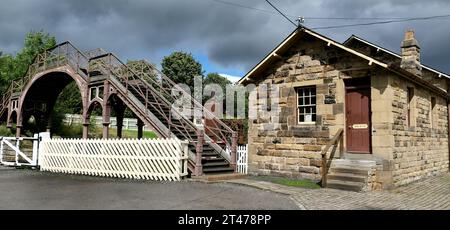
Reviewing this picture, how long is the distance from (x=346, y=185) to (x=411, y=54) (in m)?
10.4

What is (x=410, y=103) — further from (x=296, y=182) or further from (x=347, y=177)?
(x=296, y=182)

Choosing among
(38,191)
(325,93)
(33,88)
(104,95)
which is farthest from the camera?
(33,88)

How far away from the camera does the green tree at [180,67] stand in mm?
46469

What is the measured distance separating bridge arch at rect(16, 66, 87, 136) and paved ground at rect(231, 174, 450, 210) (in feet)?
53.2

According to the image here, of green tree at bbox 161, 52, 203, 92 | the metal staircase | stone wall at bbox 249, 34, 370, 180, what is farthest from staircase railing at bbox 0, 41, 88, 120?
green tree at bbox 161, 52, 203, 92

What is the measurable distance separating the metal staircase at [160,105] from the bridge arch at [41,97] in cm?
129

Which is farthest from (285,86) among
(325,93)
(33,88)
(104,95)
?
(33,88)

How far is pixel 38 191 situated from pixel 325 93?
923cm

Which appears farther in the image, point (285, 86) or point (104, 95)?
point (104, 95)

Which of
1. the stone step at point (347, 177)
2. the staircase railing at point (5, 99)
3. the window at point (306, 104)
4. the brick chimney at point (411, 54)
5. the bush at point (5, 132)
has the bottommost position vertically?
the stone step at point (347, 177)

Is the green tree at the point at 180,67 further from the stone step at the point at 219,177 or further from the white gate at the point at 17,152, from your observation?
the stone step at the point at 219,177

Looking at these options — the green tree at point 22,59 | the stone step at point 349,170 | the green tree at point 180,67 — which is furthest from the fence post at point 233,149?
the green tree at point 180,67

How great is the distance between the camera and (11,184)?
11.1m
